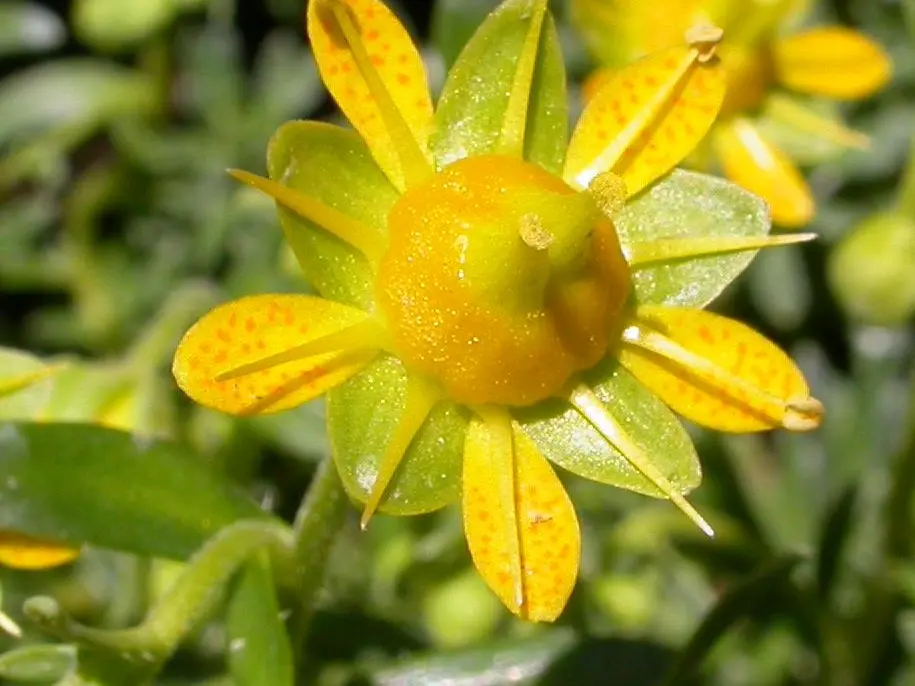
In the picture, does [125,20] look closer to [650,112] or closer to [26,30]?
[26,30]

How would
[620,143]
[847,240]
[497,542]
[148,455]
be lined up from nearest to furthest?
[497,542] < [620,143] < [148,455] < [847,240]

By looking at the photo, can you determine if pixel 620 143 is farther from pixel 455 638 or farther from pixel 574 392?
pixel 455 638

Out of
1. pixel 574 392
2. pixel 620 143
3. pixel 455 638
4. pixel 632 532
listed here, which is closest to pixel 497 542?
pixel 574 392

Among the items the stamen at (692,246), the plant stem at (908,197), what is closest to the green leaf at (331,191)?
the stamen at (692,246)

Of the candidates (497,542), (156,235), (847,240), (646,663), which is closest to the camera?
(497,542)

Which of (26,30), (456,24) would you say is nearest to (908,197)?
(456,24)

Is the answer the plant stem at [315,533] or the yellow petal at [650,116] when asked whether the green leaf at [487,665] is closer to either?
the plant stem at [315,533]
